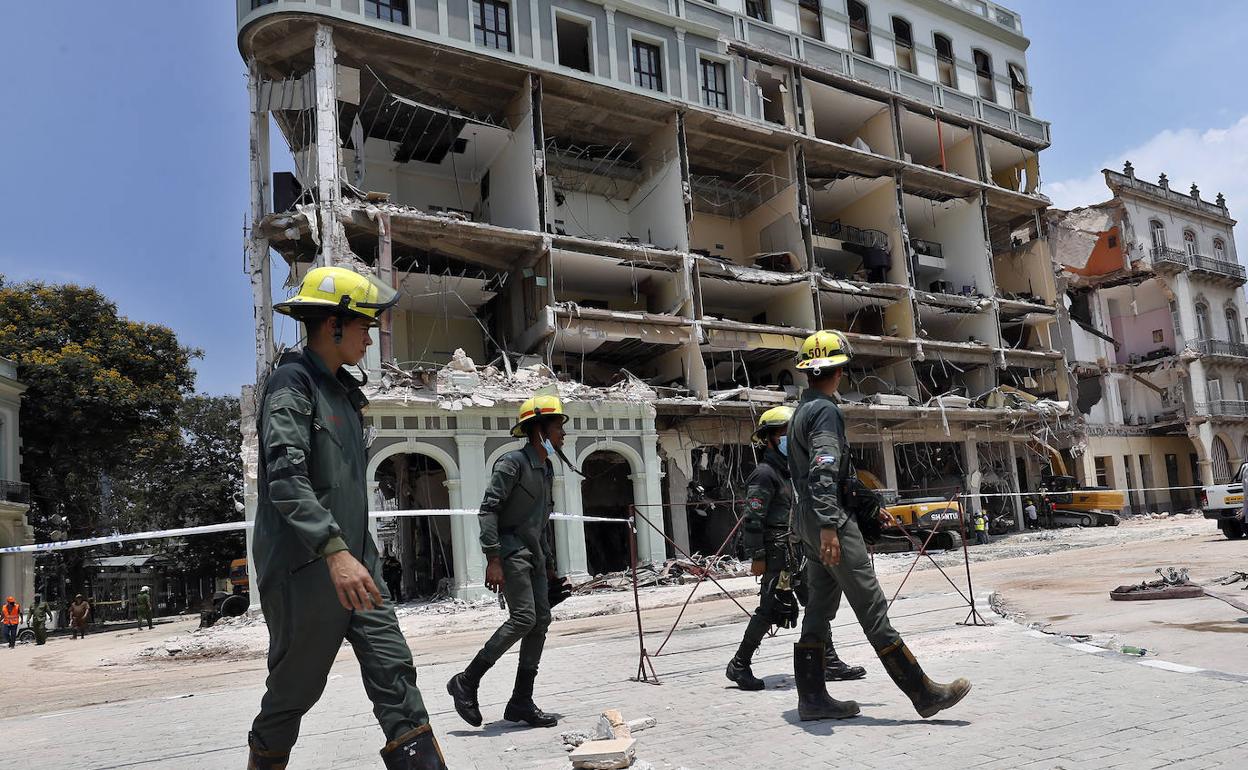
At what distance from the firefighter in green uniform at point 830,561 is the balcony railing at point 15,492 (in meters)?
30.0

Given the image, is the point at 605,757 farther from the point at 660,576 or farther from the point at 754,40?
the point at 754,40

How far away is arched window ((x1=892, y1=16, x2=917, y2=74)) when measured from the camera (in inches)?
1391

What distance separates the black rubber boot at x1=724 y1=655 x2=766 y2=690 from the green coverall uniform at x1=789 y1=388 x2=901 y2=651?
1130 mm

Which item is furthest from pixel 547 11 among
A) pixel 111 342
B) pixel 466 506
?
pixel 111 342

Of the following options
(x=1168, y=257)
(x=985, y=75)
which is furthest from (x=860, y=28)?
(x=1168, y=257)

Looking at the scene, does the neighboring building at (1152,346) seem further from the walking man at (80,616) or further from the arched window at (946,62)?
the walking man at (80,616)

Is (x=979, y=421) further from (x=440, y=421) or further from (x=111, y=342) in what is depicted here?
(x=111, y=342)

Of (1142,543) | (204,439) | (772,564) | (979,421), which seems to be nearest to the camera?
(772,564)

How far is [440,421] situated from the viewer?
71.0ft

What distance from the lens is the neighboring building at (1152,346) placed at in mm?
44406

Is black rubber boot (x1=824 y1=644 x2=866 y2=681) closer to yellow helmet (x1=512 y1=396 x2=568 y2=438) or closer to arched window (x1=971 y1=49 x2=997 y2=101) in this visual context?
yellow helmet (x1=512 y1=396 x2=568 y2=438)

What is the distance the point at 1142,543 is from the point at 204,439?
38.4 meters

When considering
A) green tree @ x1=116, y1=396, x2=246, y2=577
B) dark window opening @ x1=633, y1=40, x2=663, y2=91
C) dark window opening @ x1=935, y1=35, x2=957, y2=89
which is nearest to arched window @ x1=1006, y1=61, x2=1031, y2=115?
dark window opening @ x1=935, y1=35, x2=957, y2=89

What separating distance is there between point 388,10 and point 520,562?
21.8 m
